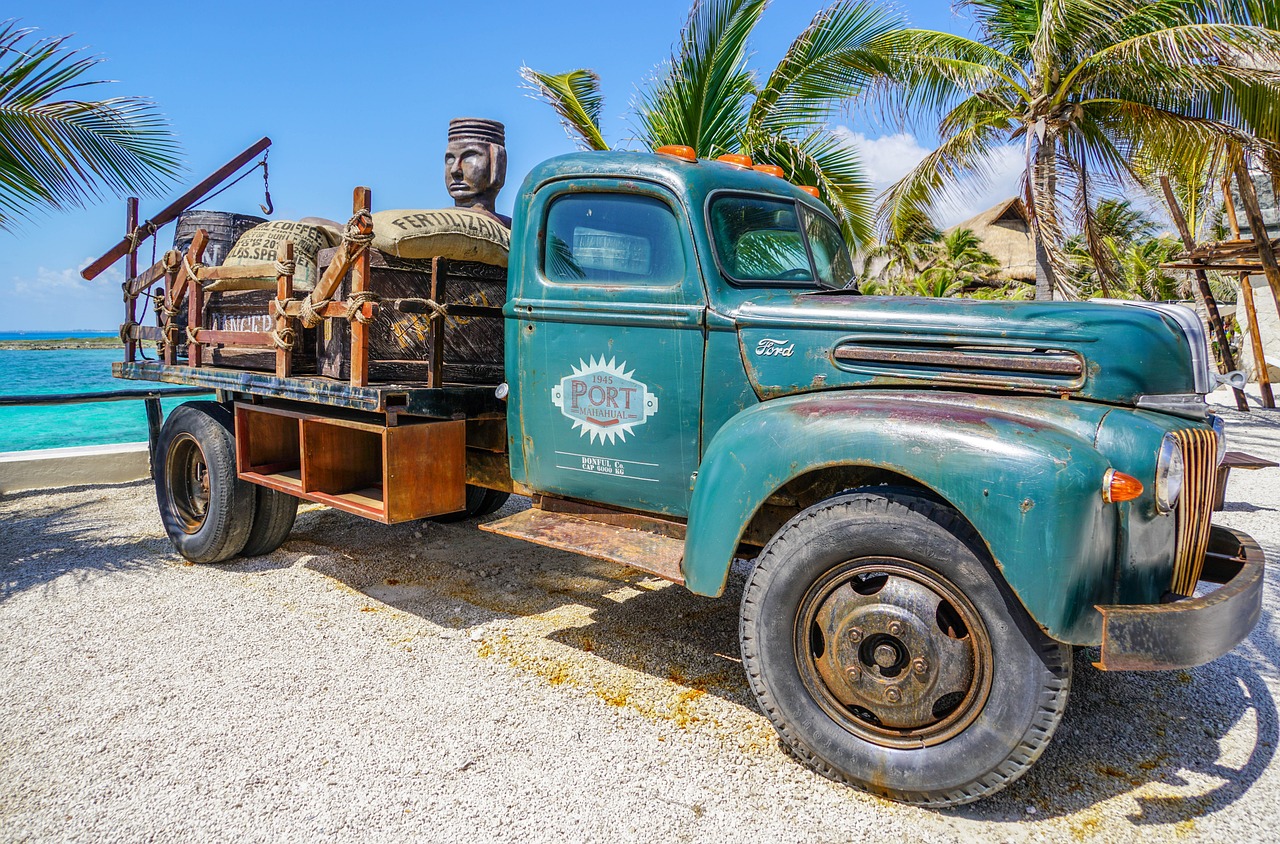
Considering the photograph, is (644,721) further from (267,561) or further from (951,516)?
(267,561)

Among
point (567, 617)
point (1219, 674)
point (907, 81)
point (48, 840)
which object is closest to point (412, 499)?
point (567, 617)

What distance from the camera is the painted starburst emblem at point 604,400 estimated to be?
334 centimetres

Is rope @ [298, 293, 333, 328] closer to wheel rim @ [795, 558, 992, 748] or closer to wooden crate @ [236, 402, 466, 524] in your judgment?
wooden crate @ [236, 402, 466, 524]

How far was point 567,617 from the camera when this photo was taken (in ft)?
13.4

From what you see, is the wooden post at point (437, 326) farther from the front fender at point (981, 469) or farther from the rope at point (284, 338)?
the front fender at point (981, 469)

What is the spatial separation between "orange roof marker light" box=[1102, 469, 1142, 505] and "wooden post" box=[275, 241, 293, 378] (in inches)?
142

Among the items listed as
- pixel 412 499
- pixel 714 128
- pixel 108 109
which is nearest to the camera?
pixel 412 499

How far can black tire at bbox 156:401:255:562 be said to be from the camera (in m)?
4.70

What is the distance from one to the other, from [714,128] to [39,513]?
694 centimetres

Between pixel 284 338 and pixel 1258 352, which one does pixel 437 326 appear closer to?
pixel 284 338

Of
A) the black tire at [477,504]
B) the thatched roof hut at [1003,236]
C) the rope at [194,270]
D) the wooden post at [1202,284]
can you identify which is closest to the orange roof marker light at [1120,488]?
the black tire at [477,504]

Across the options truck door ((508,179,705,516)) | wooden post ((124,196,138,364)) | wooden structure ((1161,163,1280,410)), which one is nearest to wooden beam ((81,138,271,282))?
wooden post ((124,196,138,364))

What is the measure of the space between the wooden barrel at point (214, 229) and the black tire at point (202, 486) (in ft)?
3.38

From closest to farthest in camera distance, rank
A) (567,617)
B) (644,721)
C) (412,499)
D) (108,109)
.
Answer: (644,721) → (412,499) → (567,617) → (108,109)
